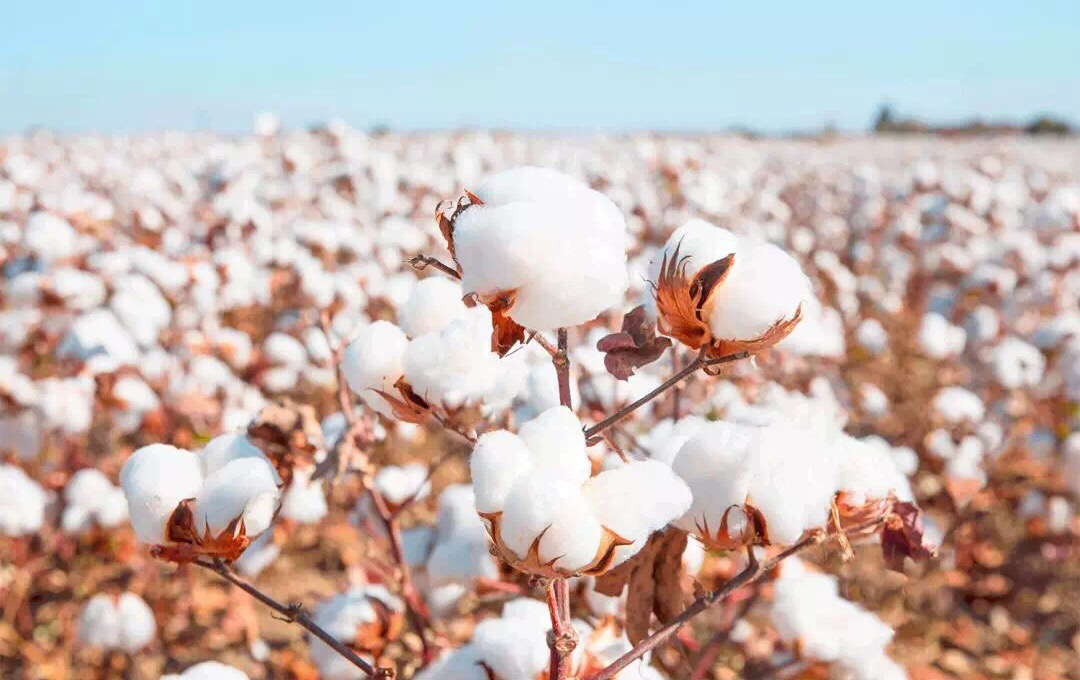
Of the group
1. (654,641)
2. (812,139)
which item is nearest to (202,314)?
(654,641)

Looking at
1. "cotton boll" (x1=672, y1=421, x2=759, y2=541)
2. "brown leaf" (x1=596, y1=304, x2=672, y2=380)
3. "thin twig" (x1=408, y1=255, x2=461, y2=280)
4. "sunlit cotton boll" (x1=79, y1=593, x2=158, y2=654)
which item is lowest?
"sunlit cotton boll" (x1=79, y1=593, x2=158, y2=654)

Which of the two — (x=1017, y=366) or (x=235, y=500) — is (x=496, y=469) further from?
(x=1017, y=366)

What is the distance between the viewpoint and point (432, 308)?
0.91 metres

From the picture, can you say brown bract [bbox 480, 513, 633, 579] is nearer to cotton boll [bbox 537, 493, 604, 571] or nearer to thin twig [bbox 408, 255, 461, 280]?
cotton boll [bbox 537, 493, 604, 571]

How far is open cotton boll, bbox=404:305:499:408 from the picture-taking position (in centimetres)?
84

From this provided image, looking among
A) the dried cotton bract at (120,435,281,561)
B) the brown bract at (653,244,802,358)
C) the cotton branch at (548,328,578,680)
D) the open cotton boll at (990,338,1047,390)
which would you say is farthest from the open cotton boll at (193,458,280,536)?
the open cotton boll at (990,338,1047,390)

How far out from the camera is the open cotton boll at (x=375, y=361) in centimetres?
86

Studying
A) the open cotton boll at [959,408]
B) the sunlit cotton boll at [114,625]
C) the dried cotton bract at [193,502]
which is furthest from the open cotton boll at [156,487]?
the open cotton boll at [959,408]

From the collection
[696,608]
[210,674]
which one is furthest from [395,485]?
[696,608]

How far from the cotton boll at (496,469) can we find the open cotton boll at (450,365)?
21 cm

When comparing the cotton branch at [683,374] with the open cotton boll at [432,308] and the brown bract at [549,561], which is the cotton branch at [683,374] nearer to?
the brown bract at [549,561]

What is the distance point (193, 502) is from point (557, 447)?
0.40 metres

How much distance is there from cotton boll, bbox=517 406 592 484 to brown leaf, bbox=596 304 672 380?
4.1 inches

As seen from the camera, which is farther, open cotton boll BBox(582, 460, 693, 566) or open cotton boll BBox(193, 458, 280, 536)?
open cotton boll BBox(193, 458, 280, 536)
